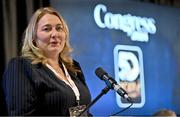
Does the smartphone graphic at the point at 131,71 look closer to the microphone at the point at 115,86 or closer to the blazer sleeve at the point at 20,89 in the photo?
the blazer sleeve at the point at 20,89

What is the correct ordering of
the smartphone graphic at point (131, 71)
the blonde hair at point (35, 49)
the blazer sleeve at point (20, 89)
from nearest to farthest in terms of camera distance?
the blazer sleeve at point (20, 89)
the blonde hair at point (35, 49)
the smartphone graphic at point (131, 71)

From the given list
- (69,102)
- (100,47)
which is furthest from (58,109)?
(100,47)

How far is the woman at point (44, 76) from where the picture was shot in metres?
1.93

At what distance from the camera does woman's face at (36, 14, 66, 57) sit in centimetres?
210

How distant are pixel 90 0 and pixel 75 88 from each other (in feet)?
5.05

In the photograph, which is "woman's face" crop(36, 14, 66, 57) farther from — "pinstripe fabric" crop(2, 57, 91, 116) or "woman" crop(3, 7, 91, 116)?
"pinstripe fabric" crop(2, 57, 91, 116)

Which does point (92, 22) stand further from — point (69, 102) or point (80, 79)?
point (69, 102)

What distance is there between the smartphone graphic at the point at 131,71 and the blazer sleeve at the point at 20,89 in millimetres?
1611

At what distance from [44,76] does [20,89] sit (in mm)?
128

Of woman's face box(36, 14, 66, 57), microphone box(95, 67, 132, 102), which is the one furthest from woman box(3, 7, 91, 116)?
microphone box(95, 67, 132, 102)

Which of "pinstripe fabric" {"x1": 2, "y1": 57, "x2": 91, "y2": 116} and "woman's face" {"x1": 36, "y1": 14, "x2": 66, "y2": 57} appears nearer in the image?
"pinstripe fabric" {"x1": 2, "y1": 57, "x2": 91, "y2": 116}

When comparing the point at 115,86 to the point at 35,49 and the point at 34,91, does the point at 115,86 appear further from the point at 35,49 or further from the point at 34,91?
the point at 35,49

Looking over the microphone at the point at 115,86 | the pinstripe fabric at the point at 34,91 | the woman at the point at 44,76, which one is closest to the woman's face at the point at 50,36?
the woman at the point at 44,76

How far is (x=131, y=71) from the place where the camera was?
362 centimetres
